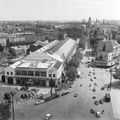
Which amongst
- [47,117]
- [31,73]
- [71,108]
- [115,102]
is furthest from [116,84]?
[47,117]

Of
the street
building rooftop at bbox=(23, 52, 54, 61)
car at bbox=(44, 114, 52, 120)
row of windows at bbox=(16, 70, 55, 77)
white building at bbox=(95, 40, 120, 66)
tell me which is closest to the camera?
car at bbox=(44, 114, 52, 120)

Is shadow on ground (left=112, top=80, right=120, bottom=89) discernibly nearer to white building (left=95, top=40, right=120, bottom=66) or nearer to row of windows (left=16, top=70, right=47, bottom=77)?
row of windows (left=16, top=70, right=47, bottom=77)

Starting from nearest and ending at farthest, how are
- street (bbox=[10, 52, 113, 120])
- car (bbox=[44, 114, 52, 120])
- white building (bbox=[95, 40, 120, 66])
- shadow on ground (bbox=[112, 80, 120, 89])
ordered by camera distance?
car (bbox=[44, 114, 52, 120]), street (bbox=[10, 52, 113, 120]), shadow on ground (bbox=[112, 80, 120, 89]), white building (bbox=[95, 40, 120, 66])

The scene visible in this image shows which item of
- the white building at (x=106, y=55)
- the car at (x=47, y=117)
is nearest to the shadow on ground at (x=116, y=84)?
the white building at (x=106, y=55)

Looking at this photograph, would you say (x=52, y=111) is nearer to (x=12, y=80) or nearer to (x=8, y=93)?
(x=8, y=93)

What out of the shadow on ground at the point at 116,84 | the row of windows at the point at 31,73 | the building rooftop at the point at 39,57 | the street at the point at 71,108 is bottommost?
the street at the point at 71,108

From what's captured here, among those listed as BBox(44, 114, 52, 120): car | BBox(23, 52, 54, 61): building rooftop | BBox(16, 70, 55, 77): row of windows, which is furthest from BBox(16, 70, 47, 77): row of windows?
BBox(44, 114, 52, 120): car

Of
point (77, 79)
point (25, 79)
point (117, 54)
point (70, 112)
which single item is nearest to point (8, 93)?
point (25, 79)

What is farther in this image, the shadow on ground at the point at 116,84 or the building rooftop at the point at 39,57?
the building rooftop at the point at 39,57

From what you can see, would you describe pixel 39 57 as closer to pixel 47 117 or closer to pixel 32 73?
pixel 32 73

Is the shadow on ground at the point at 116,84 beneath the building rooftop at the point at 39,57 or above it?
beneath

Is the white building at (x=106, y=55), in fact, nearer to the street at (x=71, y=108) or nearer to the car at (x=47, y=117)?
the street at (x=71, y=108)
